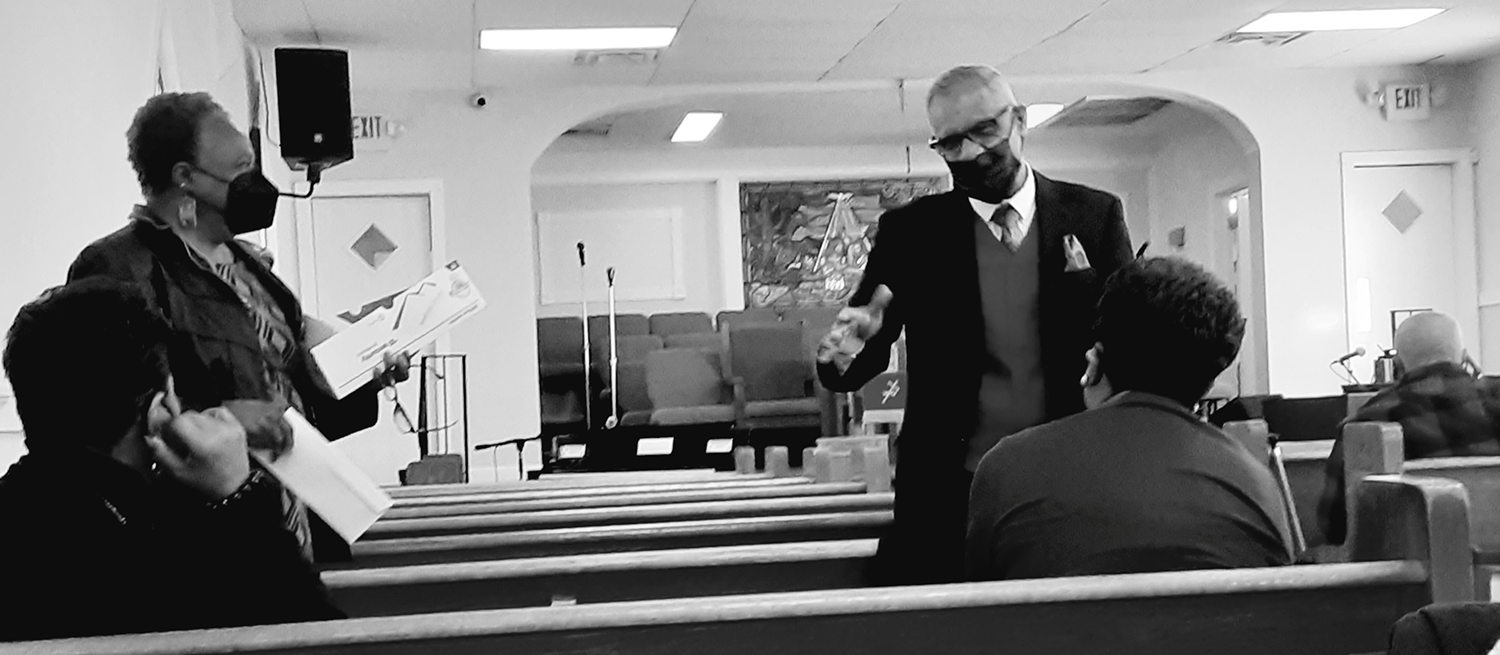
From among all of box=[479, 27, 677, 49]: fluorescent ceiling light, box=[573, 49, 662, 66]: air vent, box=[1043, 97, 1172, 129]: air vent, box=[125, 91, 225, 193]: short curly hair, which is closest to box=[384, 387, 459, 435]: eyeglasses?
box=[125, 91, 225, 193]: short curly hair

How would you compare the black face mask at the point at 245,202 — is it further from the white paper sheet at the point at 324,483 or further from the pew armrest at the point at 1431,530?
the pew armrest at the point at 1431,530

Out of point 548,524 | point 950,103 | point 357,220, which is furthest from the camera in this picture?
point 357,220

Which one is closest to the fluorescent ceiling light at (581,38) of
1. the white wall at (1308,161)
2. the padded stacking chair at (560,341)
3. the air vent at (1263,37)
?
the air vent at (1263,37)

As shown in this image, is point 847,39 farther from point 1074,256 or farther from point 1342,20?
point 1074,256

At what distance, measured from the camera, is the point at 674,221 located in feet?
45.6

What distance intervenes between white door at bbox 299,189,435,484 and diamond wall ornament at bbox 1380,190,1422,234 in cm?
A: 636

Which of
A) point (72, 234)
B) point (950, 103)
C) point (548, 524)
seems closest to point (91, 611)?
point (950, 103)

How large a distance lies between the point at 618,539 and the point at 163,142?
0.95 m

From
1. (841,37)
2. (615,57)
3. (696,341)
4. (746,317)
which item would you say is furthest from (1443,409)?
(746,317)

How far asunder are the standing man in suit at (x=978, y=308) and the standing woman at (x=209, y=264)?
2.69ft

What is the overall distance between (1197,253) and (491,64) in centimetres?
724

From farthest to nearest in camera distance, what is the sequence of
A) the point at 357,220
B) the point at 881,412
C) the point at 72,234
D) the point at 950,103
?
the point at 357,220, the point at 881,412, the point at 72,234, the point at 950,103

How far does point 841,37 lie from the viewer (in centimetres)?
834

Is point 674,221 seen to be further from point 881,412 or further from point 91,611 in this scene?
point 91,611
